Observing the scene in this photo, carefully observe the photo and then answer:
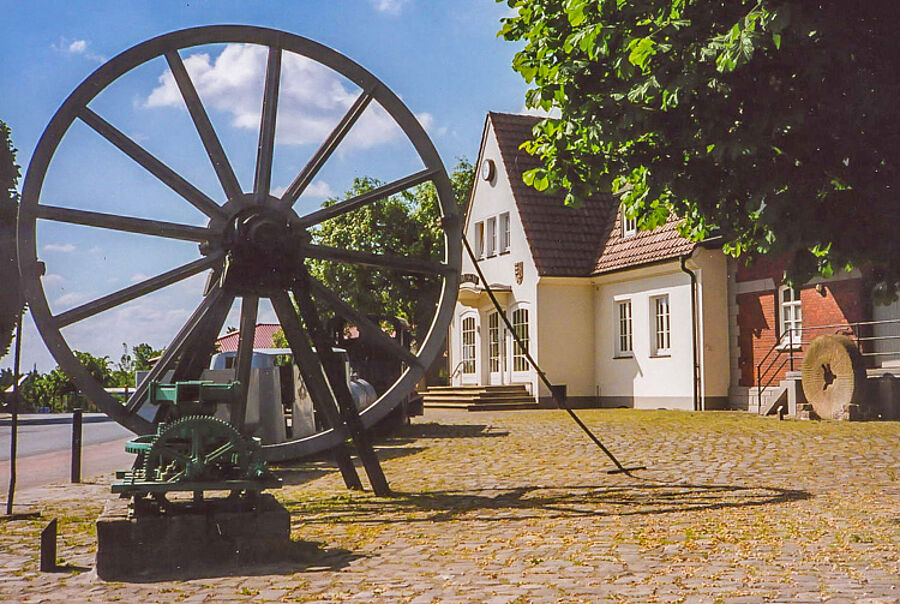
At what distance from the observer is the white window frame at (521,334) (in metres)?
27.9

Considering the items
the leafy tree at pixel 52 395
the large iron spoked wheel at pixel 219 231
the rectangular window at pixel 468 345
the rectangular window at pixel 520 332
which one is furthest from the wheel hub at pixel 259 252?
the leafy tree at pixel 52 395

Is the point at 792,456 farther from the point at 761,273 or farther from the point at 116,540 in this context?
the point at 761,273

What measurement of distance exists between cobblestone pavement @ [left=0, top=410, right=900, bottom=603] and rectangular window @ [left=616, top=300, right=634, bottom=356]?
43.6ft

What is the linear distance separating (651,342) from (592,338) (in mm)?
2790

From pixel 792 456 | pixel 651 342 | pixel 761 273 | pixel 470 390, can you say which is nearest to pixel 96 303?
pixel 792 456

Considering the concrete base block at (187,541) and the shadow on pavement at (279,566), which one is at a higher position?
the concrete base block at (187,541)

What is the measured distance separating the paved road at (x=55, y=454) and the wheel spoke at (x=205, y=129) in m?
4.18

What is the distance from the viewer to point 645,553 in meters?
6.30

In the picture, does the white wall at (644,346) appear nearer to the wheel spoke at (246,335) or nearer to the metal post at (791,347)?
the metal post at (791,347)

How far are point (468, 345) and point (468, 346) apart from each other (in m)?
0.04

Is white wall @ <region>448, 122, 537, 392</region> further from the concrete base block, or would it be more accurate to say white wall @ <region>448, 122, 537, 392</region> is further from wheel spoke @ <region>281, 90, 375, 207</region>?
the concrete base block

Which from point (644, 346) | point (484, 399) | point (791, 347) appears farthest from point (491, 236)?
point (791, 347)

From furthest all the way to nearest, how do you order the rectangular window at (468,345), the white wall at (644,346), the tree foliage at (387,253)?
the tree foliage at (387,253) → the rectangular window at (468,345) → the white wall at (644,346)

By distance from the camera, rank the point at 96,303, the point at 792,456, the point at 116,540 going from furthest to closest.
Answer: the point at 792,456
the point at 96,303
the point at 116,540
